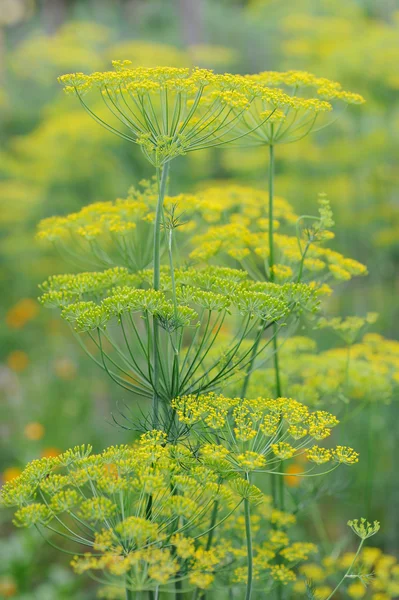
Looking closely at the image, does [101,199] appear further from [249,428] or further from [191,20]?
[249,428]

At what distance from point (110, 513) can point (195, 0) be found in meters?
9.36

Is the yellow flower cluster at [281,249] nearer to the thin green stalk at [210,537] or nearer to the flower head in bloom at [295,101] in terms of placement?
the flower head in bloom at [295,101]

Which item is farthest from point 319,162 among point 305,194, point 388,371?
point 388,371

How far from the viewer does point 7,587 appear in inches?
145

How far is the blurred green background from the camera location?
176 inches

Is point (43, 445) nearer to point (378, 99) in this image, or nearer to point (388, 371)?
point (388, 371)

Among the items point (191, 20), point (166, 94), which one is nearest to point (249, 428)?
point (166, 94)

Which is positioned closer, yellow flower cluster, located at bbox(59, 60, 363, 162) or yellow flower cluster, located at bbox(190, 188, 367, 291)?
yellow flower cluster, located at bbox(59, 60, 363, 162)

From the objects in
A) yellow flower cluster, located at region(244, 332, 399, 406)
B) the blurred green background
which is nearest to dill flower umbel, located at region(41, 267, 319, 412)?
yellow flower cluster, located at region(244, 332, 399, 406)

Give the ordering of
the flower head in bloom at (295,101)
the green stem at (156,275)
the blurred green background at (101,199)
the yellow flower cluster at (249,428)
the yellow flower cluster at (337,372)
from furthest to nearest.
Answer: the blurred green background at (101,199) → the yellow flower cluster at (337,372) → the flower head in bloom at (295,101) → the green stem at (156,275) → the yellow flower cluster at (249,428)

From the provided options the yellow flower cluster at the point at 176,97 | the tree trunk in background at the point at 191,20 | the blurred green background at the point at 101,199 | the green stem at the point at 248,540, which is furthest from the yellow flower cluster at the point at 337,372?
the tree trunk in background at the point at 191,20

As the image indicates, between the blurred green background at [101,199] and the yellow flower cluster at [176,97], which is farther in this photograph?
the blurred green background at [101,199]

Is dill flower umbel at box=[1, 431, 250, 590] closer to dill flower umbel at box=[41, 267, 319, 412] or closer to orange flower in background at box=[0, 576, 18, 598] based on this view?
dill flower umbel at box=[41, 267, 319, 412]

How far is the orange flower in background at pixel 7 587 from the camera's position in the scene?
3656 mm
